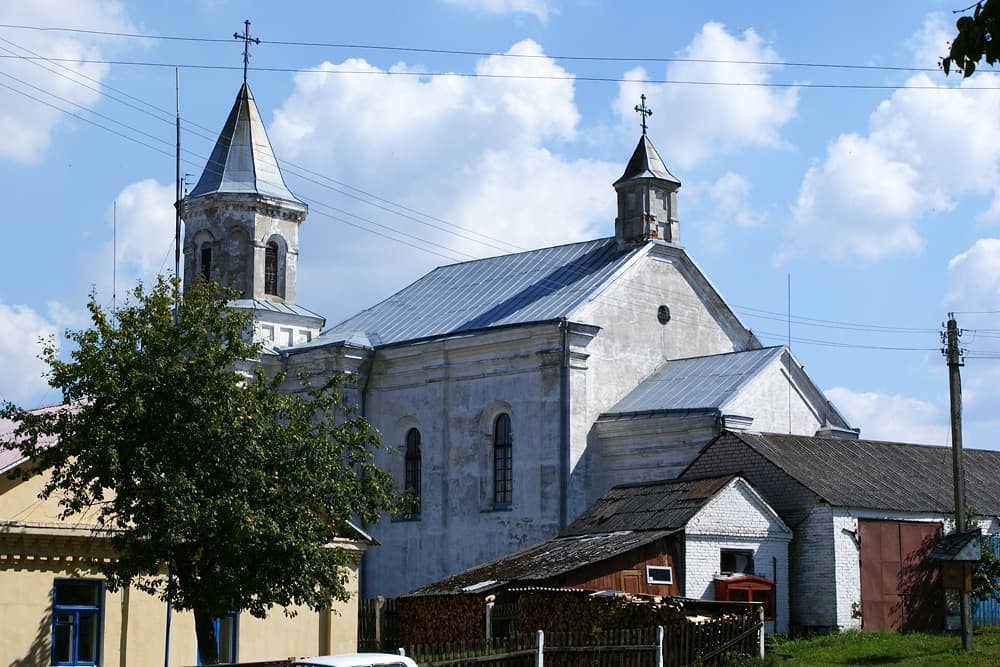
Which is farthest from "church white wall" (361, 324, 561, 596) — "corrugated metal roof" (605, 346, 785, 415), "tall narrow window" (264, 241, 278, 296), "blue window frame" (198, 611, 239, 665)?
"blue window frame" (198, 611, 239, 665)

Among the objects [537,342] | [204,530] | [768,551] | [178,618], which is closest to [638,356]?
[537,342]

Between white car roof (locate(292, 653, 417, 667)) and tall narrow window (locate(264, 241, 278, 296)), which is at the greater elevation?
tall narrow window (locate(264, 241, 278, 296))

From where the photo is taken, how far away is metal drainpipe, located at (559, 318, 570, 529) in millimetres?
39562

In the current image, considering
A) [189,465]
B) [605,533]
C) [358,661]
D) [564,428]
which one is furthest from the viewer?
[564,428]

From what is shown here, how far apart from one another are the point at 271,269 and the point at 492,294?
7.54 metres

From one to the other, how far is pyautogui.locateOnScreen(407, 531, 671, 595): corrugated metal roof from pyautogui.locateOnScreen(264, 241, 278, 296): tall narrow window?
55.3ft

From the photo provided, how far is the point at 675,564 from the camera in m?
32.3

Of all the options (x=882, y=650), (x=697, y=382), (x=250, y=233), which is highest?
(x=250, y=233)

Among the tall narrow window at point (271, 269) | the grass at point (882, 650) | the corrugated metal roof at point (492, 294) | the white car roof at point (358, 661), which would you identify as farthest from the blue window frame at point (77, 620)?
the tall narrow window at point (271, 269)

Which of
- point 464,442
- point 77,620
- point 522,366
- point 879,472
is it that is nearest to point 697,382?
point 522,366

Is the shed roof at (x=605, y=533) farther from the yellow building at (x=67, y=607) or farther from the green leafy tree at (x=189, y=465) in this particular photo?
the green leafy tree at (x=189, y=465)

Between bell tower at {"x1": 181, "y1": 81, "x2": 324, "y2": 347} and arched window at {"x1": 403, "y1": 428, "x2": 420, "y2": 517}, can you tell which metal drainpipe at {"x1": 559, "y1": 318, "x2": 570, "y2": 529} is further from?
bell tower at {"x1": 181, "y1": 81, "x2": 324, "y2": 347}

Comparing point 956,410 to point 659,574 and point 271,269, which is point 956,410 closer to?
point 659,574

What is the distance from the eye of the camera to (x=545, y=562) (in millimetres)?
32844
